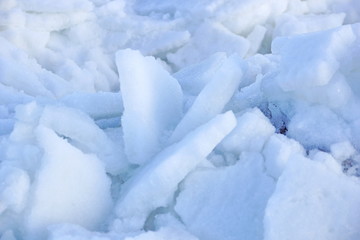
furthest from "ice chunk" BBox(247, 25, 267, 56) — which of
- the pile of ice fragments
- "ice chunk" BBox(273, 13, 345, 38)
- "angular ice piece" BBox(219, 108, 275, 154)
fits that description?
"angular ice piece" BBox(219, 108, 275, 154)

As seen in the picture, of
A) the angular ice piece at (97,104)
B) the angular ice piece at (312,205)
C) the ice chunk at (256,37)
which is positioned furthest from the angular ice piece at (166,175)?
the ice chunk at (256,37)

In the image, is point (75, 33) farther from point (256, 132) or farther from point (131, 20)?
point (256, 132)

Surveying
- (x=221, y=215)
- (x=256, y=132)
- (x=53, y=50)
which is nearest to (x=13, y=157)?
(x=221, y=215)

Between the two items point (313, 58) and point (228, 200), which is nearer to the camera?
point (228, 200)

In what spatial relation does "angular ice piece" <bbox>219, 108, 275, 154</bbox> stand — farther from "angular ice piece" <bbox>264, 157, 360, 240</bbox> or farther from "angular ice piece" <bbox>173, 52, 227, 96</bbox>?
"angular ice piece" <bbox>173, 52, 227, 96</bbox>

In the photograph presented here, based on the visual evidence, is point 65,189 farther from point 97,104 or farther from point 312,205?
point 312,205

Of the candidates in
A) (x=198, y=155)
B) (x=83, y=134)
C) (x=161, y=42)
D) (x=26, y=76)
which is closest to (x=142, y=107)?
(x=83, y=134)

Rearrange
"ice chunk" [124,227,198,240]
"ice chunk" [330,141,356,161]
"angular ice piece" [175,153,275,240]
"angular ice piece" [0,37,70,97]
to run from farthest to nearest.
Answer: "angular ice piece" [0,37,70,97], "ice chunk" [330,141,356,161], "angular ice piece" [175,153,275,240], "ice chunk" [124,227,198,240]
